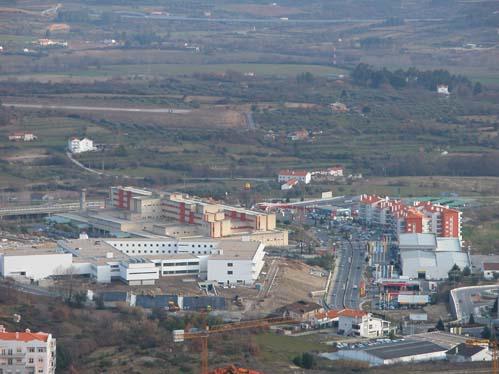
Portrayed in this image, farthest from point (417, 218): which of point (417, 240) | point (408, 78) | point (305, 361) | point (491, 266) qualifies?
point (408, 78)

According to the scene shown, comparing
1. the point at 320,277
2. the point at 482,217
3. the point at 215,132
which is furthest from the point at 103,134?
the point at 320,277

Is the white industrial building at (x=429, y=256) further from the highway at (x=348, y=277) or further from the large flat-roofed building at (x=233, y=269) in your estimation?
the large flat-roofed building at (x=233, y=269)

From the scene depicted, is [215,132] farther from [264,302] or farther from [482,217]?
[264,302]

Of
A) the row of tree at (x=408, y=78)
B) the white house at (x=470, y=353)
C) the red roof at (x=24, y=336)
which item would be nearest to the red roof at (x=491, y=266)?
the white house at (x=470, y=353)

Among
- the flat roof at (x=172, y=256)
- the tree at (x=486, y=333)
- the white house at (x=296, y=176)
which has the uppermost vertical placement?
the white house at (x=296, y=176)

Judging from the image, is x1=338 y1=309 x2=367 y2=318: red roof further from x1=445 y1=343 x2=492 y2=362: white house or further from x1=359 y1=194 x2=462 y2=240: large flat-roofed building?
x1=359 y1=194 x2=462 y2=240: large flat-roofed building

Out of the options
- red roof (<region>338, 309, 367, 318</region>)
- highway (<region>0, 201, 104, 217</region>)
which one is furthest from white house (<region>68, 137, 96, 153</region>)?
red roof (<region>338, 309, 367, 318</region>)
